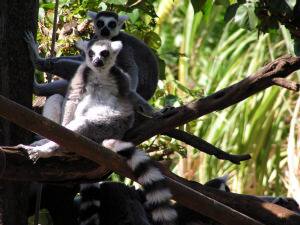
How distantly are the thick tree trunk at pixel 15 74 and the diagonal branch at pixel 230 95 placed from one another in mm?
830

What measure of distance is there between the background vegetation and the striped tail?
1085 mm

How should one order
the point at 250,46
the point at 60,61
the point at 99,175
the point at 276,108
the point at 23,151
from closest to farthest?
the point at 23,151 → the point at 99,175 → the point at 60,61 → the point at 276,108 → the point at 250,46

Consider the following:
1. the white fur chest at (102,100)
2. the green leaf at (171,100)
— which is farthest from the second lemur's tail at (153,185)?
the green leaf at (171,100)

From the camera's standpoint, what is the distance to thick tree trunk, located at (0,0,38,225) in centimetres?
446

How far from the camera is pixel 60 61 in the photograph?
497 cm

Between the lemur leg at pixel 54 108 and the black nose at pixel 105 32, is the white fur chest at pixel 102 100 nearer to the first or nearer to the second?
the lemur leg at pixel 54 108

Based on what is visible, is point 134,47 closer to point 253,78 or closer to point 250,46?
point 253,78

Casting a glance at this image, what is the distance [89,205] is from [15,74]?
1.01 meters

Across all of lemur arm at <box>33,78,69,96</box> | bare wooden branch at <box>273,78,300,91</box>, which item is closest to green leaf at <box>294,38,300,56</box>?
bare wooden branch at <box>273,78,300,91</box>

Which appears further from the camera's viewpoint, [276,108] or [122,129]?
[276,108]

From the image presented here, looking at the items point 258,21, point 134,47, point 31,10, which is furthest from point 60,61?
point 258,21

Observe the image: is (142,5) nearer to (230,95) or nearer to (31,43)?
(31,43)

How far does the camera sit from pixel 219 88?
29.3 ft

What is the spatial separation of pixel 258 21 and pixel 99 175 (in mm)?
1370
